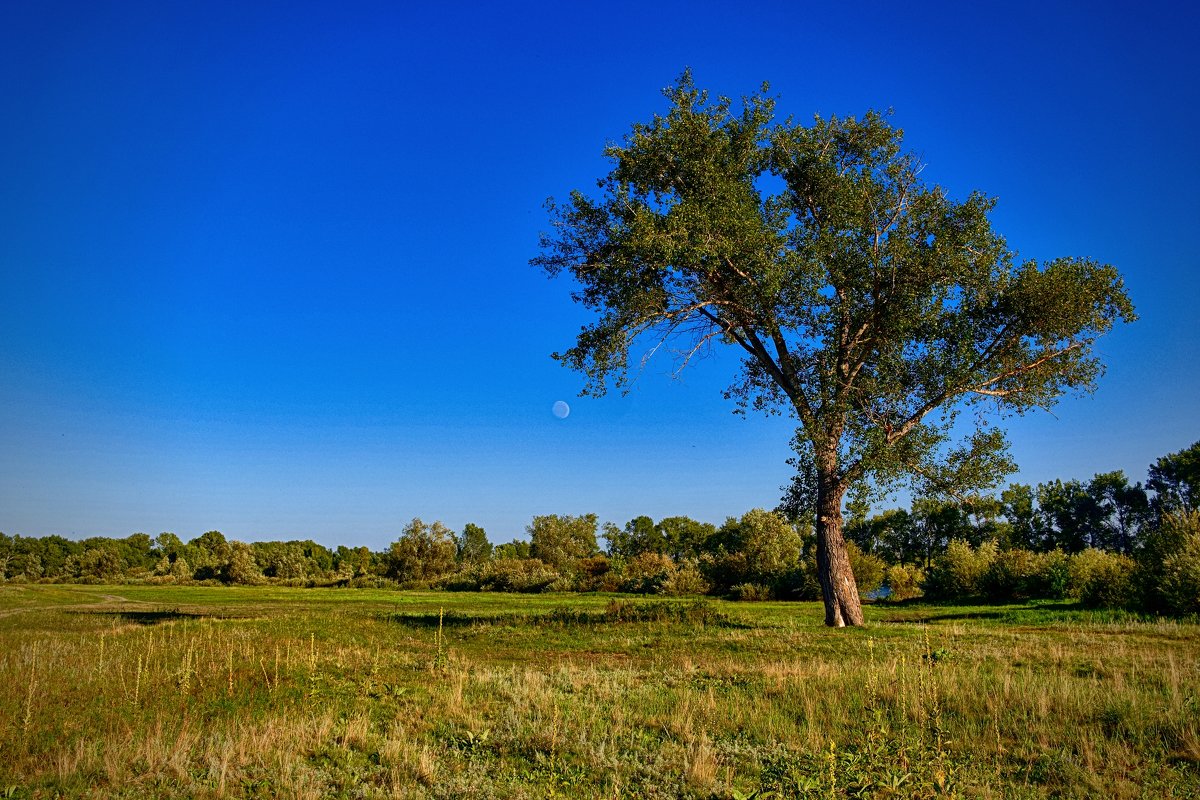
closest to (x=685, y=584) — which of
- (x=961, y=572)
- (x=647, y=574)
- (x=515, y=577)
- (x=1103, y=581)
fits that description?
(x=647, y=574)

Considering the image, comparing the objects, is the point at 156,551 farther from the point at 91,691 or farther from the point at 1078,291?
the point at 1078,291

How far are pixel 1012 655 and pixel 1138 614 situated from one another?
12.8 meters

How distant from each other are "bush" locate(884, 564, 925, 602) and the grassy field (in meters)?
30.4

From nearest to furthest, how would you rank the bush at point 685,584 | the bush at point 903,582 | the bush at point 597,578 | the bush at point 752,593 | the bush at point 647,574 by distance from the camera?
the bush at point 752,593 → the bush at point 903,582 → the bush at point 685,584 → the bush at point 647,574 → the bush at point 597,578

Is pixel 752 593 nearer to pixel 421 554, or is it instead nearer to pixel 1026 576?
pixel 1026 576

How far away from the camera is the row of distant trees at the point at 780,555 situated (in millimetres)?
26998

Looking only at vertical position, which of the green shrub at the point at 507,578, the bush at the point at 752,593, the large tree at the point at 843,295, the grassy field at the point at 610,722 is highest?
the large tree at the point at 843,295

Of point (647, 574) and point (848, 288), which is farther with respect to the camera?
point (647, 574)

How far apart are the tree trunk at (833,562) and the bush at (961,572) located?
2066 centimetres

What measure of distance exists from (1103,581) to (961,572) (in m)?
11.8

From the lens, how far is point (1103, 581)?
2719cm

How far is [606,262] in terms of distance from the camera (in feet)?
73.2

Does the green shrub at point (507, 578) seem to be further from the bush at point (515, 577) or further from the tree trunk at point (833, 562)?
the tree trunk at point (833, 562)

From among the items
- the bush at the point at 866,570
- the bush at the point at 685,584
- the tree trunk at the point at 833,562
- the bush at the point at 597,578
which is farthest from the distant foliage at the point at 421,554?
the tree trunk at the point at 833,562
